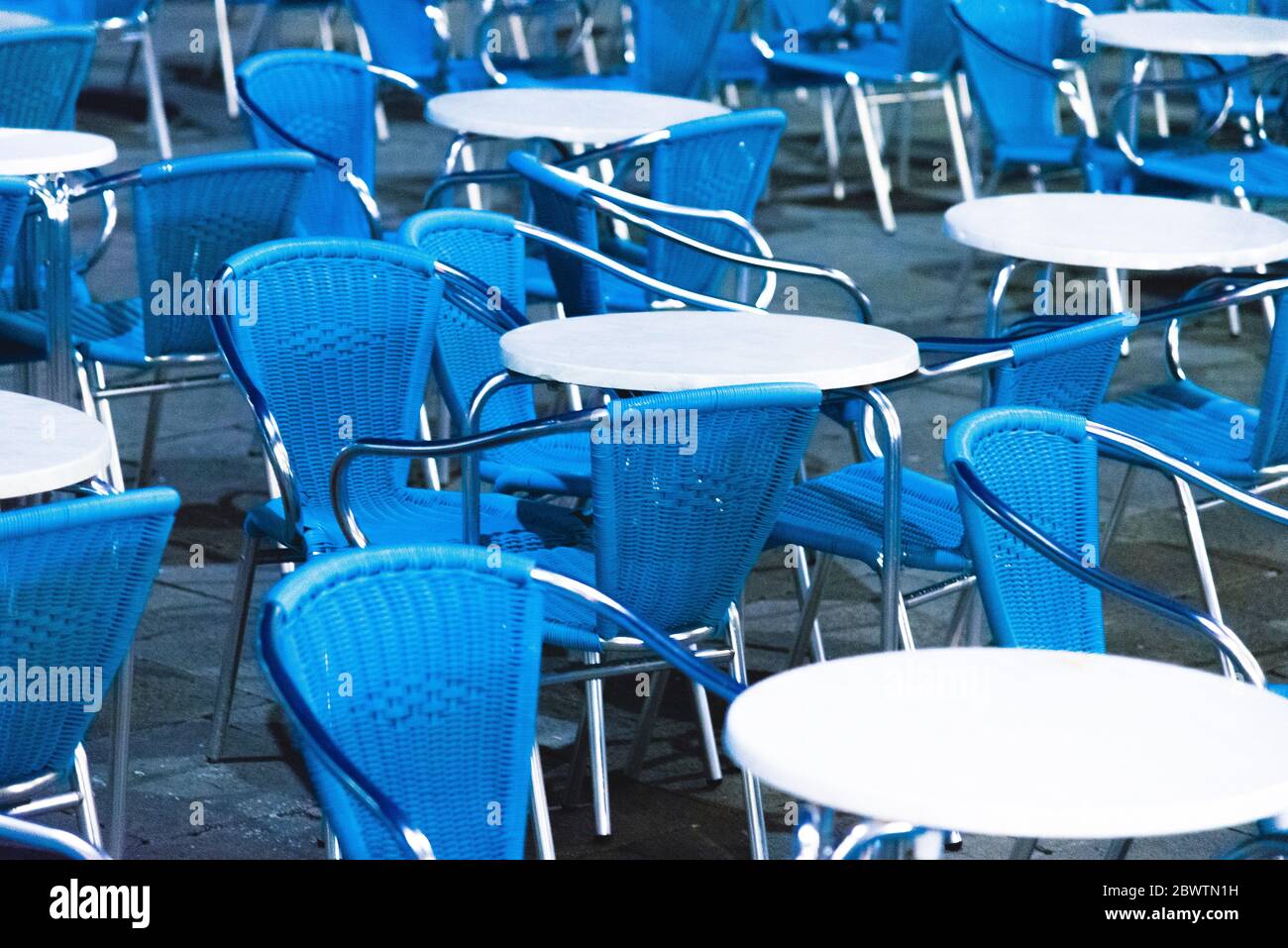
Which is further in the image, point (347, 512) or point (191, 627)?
point (191, 627)

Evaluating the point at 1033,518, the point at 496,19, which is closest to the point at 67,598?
the point at 1033,518

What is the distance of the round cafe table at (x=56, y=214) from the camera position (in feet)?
13.3

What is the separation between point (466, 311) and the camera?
3783 millimetres

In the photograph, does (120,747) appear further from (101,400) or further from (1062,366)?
(101,400)

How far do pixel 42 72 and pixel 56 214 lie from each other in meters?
1.30

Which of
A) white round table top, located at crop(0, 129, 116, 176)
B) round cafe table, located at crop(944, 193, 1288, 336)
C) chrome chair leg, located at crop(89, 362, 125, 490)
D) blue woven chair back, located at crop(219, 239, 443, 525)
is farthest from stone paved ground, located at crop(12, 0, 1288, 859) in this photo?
white round table top, located at crop(0, 129, 116, 176)

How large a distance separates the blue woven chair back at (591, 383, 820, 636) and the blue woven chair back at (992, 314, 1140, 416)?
54 centimetres

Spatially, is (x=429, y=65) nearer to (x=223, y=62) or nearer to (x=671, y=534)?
(x=223, y=62)

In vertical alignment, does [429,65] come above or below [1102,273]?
above

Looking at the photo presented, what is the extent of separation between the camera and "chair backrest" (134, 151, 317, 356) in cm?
415

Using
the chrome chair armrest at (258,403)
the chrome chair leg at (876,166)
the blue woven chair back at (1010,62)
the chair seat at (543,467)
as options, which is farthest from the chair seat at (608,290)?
the chrome chair leg at (876,166)
